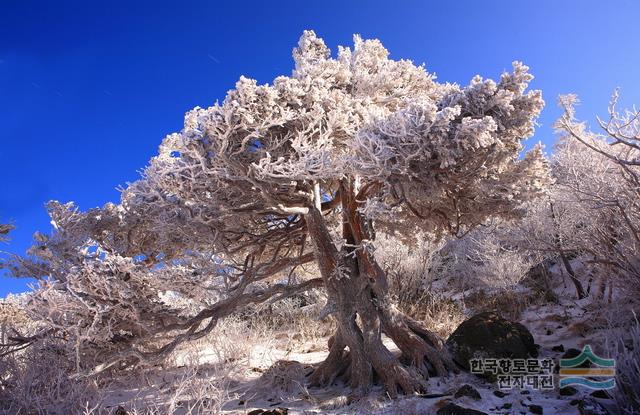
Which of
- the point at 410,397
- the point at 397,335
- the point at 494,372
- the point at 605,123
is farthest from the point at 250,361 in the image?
the point at 605,123

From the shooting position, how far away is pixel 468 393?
6156 millimetres

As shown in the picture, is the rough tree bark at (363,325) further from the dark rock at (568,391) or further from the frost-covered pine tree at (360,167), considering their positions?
the dark rock at (568,391)

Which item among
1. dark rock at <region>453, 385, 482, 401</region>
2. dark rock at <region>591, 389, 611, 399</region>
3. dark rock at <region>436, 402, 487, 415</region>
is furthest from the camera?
dark rock at <region>453, 385, 482, 401</region>

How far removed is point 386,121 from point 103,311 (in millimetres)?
4984

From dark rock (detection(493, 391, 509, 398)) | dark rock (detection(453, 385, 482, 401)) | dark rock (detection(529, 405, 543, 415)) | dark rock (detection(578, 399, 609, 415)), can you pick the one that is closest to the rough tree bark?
dark rock (detection(453, 385, 482, 401))

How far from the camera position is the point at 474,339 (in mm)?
7812

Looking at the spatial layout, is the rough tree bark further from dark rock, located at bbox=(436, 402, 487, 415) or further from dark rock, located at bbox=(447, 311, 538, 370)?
dark rock, located at bbox=(436, 402, 487, 415)

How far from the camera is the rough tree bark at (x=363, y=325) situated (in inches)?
281

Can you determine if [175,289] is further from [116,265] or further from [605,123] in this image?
[605,123]

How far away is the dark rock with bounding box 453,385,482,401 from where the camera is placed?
20.0ft

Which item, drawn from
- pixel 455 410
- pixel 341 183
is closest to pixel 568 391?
pixel 455 410

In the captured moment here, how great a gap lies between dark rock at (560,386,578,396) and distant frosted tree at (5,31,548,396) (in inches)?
78.3

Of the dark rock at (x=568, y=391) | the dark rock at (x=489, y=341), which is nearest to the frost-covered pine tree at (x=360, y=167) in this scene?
the dark rock at (x=489, y=341)

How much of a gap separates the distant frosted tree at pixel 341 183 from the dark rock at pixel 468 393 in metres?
0.83
